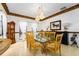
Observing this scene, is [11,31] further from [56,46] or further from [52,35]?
[56,46]

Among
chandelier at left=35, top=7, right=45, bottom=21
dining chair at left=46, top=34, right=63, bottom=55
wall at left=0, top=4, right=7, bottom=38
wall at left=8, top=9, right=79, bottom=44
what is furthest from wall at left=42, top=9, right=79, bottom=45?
wall at left=0, top=4, right=7, bottom=38

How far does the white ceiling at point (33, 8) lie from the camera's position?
8.00ft

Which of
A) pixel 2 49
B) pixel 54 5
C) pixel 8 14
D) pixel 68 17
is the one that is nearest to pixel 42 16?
pixel 54 5

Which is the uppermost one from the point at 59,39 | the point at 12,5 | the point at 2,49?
the point at 12,5

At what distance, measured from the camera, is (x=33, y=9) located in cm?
247

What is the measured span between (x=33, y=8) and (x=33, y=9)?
0.02m

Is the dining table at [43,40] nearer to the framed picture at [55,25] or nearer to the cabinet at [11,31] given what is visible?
the framed picture at [55,25]

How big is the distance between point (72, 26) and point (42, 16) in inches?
24.8

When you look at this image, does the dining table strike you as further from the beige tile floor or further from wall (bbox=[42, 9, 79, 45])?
wall (bbox=[42, 9, 79, 45])

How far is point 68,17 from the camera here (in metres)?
2.44

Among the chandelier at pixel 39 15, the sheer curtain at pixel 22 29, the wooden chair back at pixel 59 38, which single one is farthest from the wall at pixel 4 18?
the wooden chair back at pixel 59 38

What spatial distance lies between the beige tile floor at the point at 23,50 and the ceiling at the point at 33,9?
599 millimetres

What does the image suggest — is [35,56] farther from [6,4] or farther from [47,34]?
[6,4]

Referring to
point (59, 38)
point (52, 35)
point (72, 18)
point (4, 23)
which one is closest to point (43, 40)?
point (52, 35)
